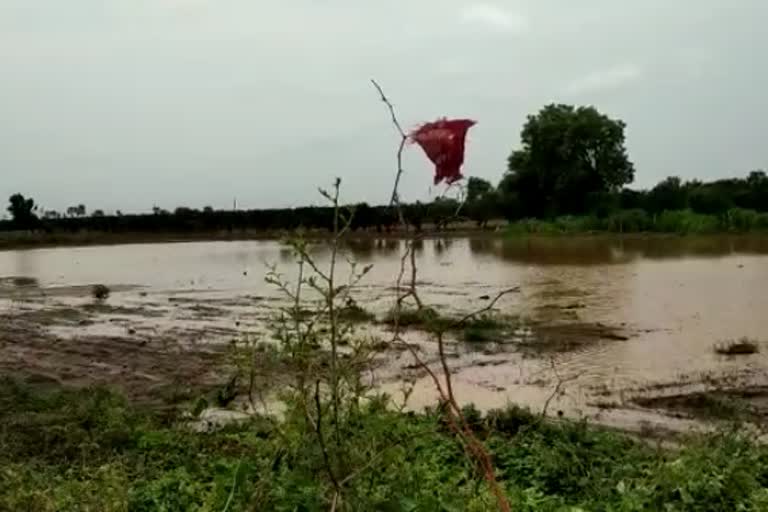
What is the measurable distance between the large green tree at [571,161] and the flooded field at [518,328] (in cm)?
2205

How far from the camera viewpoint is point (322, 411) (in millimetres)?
2387

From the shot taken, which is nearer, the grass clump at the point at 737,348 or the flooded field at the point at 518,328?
Result: the flooded field at the point at 518,328

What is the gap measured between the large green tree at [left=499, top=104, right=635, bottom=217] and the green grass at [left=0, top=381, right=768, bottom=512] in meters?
41.5

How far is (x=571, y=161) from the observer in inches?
1832

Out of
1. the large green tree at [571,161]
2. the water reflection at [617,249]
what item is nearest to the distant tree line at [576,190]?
the large green tree at [571,161]

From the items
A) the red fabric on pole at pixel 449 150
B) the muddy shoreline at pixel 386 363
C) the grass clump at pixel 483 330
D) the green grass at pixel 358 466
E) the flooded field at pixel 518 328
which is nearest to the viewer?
the red fabric on pole at pixel 449 150

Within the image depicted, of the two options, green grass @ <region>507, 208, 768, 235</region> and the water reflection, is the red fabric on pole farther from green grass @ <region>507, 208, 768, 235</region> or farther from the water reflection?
green grass @ <region>507, 208, 768, 235</region>

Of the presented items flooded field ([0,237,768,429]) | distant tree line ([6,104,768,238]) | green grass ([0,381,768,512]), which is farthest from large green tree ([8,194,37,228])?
green grass ([0,381,768,512])

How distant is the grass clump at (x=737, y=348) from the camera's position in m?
8.78

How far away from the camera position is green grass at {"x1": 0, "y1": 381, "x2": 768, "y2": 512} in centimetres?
263

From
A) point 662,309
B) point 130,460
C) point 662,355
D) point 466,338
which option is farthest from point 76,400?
point 662,309

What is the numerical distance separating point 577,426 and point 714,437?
0.87m

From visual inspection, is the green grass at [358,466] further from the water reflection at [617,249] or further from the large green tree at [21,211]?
the large green tree at [21,211]

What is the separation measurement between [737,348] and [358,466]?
7646 mm
